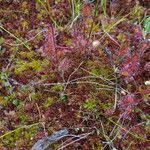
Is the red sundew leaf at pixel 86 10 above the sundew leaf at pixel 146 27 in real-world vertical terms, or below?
above

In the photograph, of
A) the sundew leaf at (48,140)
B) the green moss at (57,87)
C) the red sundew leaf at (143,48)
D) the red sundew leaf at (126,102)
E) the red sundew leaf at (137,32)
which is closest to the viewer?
the sundew leaf at (48,140)

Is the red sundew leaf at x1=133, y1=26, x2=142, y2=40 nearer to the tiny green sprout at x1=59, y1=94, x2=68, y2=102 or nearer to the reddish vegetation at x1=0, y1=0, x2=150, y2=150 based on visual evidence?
the reddish vegetation at x1=0, y1=0, x2=150, y2=150

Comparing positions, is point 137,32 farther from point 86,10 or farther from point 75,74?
point 75,74

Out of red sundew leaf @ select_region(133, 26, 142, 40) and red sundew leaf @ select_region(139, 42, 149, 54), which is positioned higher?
red sundew leaf @ select_region(133, 26, 142, 40)

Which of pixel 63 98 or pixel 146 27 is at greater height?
pixel 146 27

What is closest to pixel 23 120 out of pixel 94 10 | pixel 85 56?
pixel 85 56

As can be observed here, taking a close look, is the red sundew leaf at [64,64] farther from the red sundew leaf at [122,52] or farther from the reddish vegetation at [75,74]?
the red sundew leaf at [122,52]

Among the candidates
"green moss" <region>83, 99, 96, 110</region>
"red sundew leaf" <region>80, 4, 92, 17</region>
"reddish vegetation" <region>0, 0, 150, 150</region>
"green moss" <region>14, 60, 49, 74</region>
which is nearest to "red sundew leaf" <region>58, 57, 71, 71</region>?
"reddish vegetation" <region>0, 0, 150, 150</region>

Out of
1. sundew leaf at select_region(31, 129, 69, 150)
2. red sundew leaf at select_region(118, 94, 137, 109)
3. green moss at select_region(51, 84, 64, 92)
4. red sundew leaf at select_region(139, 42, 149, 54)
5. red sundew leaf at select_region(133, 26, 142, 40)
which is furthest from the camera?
red sundew leaf at select_region(133, 26, 142, 40)

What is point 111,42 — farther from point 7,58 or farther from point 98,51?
point 7,58

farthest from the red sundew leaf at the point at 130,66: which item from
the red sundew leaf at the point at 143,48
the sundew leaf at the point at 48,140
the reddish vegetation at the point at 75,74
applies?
the sundew leaf at the point at 48,140

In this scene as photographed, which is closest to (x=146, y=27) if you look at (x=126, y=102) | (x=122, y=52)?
(x=122, y=52)

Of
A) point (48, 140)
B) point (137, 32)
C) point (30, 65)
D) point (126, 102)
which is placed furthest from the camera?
point (137, 32)
